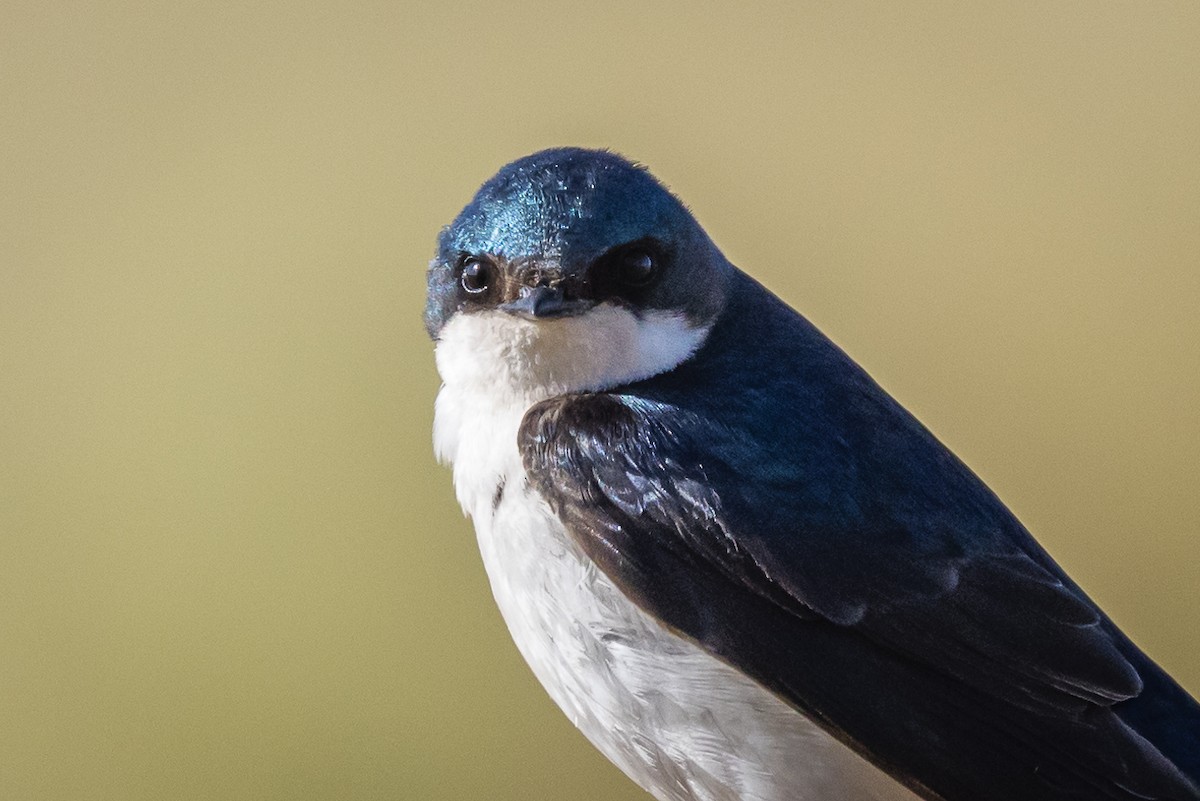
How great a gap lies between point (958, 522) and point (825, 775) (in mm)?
222

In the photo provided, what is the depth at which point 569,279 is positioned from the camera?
40.6 inches

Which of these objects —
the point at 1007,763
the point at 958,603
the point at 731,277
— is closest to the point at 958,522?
the point at 958,603

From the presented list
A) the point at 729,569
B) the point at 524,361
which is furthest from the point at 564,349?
the point at 729,569

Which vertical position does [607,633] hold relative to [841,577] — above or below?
below

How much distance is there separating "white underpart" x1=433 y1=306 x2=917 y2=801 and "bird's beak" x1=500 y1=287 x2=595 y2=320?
0.06 feet

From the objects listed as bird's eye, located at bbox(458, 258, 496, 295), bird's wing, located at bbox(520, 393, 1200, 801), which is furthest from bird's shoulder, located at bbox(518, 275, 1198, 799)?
bird's eye, located at bbox(458, 258, 496, 295)

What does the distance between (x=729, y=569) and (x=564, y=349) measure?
0.21 meters

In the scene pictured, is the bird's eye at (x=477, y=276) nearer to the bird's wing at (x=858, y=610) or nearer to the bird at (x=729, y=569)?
the bird at (x=729, y=569)

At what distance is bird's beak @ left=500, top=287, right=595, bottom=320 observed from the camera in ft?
3.31

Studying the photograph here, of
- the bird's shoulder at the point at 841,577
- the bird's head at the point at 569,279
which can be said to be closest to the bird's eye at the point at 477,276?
the bird's head at the point at 569,279

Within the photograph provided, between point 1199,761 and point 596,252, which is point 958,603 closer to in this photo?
point 1199,761

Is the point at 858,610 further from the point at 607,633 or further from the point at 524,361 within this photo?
the point at 524,361

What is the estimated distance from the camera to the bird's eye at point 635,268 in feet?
3.53

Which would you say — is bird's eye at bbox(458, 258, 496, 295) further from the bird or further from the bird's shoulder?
the bird's shoulder
